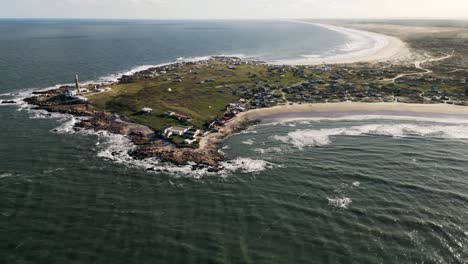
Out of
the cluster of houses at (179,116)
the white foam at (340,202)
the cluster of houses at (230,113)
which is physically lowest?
the white foam at (340,202)

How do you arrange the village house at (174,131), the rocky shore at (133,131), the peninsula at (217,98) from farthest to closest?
the peninsula at (217,98), the village house at (174,131), the rocky shore at (133,131)

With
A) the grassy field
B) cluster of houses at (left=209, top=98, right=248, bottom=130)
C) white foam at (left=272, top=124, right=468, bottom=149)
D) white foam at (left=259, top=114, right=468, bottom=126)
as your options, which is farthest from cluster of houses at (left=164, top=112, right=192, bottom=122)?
white foam at (left=272, top=124, right=468, bottom=149)

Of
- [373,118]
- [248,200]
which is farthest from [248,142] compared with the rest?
[373,118]

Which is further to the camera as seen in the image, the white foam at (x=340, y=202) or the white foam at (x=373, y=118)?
the white foam at (x=373, y=118)

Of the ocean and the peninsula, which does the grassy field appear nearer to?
the peninsula

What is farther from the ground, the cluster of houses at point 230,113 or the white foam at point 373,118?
the cluster of houses at point 230,113

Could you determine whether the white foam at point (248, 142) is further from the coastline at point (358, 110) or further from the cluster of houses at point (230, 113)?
the coastline at point (358, 110)

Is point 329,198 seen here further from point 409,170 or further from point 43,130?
point 43,130

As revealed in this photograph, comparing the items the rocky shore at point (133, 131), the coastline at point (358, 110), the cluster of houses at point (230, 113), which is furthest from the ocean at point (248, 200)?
the coastline at point (358, 110)
